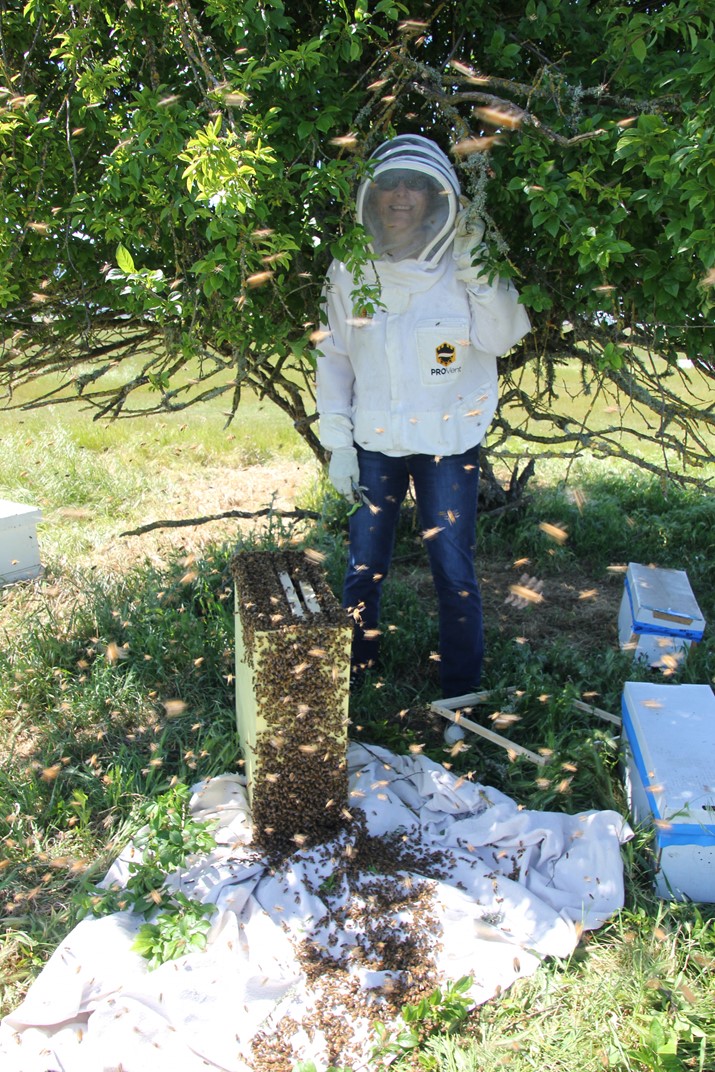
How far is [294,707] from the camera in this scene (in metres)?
2.64

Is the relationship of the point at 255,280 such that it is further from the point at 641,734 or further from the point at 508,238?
the point at 641,734

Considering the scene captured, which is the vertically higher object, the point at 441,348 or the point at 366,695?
the point at 441,348

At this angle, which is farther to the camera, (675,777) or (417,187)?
(417,187)

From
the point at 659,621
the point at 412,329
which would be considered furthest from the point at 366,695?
the point at 412,329

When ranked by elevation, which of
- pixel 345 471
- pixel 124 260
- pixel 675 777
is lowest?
pixel 675 777

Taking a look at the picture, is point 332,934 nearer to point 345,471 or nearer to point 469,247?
point 345,471

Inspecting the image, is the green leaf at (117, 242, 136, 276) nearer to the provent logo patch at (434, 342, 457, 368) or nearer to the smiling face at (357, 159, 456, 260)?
the smiling face at (357, 159, 456, 260)

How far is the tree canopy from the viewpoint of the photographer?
8.63 ft

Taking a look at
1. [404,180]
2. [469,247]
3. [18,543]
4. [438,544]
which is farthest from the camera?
[18,543]

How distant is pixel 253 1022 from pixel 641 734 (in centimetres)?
154

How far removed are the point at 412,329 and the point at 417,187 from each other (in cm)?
48

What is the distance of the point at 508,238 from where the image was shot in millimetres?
3295

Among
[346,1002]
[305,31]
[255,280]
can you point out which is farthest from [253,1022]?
[305,31]

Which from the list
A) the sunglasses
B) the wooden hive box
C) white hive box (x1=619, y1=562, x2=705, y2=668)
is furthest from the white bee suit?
white hive box (x1=619, y1=562, x2=705, y2=668)
